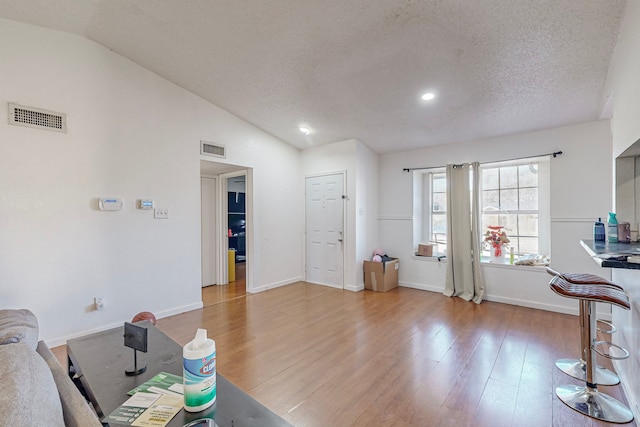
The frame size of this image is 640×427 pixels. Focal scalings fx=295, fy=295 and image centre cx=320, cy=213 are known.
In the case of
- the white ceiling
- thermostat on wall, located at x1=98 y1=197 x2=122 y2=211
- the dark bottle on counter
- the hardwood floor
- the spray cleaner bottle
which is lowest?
the hardwood floor

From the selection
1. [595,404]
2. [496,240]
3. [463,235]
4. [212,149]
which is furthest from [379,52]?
[496,240]

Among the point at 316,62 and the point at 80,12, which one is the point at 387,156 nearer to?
the point at 316,62

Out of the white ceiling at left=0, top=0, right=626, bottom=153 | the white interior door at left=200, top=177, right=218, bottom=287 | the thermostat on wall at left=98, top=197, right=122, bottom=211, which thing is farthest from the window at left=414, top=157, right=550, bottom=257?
the thermostat on wall at left=98, top=197, right=122, bottom=211

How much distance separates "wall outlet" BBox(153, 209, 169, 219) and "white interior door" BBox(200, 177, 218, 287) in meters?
1.44

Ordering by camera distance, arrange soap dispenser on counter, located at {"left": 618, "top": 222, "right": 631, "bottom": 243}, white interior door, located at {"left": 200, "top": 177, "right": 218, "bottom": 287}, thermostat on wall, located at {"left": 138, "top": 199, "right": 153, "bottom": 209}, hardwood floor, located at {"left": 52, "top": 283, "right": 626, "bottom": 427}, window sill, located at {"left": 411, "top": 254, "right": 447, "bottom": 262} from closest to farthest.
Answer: hardwood floor, located at {"left": 52, "top": 283, "right": 626, "bottom": 427} → soap dispenser on counter, located at {"left": 618, "top": 222, "right": 631, "bottom": 243} → thermostat on wall, located at {"left": 138, "top": 199, "right": 153, "bottom": 209} → window sill, located at {"left": 411, "top": 254, "right": 447, "bottom": 262} → white interior door, located at {"left": 200, "top": 177, "right": 218, "bottom": 287}

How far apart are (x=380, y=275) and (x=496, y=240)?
1782 mm

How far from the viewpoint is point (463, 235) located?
4371mm

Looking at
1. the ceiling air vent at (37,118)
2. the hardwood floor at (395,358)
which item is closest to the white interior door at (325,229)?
the hardwood floor at (395,358)

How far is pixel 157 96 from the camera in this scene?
11.8 ft

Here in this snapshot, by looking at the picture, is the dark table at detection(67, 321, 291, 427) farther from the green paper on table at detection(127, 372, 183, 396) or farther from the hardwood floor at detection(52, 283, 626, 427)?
the hardwood floor at detection(52, 283, 626, 427)

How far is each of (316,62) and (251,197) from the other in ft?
7.87

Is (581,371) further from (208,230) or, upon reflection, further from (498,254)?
(208,230)

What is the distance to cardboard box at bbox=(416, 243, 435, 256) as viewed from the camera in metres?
4.87

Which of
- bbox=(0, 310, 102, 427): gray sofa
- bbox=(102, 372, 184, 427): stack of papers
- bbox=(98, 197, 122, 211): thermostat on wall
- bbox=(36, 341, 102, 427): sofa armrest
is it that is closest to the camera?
bbox=(0, 310, 102, 427): gray sofa
